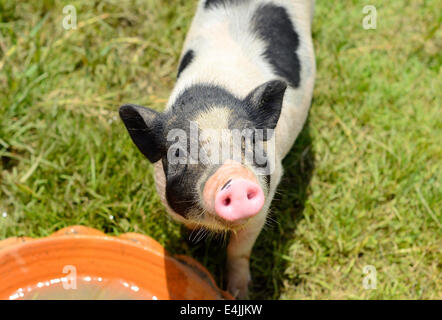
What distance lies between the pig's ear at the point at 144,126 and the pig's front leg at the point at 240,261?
606 mm

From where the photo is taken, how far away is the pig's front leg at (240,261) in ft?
8.75

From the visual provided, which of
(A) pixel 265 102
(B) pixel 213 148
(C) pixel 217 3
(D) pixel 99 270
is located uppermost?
(C) pixel 217 3

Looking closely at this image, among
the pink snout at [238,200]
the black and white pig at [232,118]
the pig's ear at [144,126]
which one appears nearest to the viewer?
the pink snout at [238,200]

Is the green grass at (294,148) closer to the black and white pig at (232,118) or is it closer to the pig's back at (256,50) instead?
the black and white pig at (232,118)

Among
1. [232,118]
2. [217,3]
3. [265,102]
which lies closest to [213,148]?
[232,118]

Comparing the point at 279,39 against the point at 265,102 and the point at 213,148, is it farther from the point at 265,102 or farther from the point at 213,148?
the point at 213,148

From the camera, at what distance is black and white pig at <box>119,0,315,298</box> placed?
6.72ft

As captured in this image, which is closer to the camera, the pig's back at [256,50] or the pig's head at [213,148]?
the pig's head at [213,148]

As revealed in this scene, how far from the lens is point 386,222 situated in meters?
3.19

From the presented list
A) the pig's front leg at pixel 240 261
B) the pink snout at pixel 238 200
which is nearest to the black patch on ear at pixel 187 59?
the pig's front leg at pixel 240 261

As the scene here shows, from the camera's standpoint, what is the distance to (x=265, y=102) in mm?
2285

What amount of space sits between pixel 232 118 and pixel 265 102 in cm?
18

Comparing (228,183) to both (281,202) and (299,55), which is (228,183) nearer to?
(299,55)
